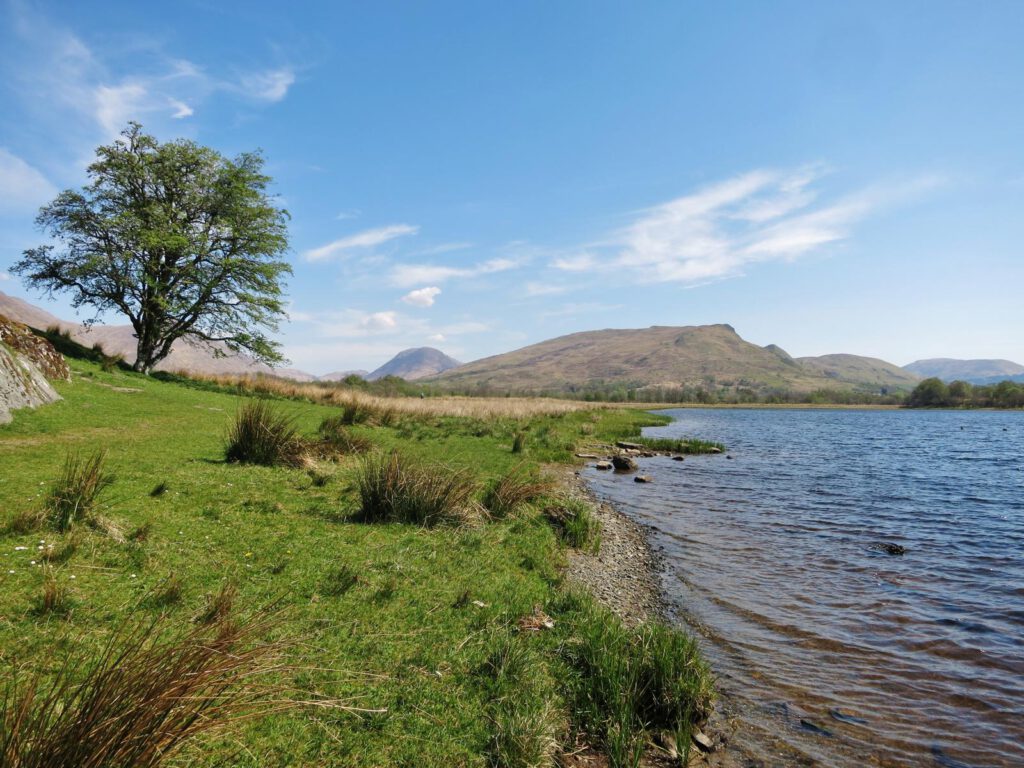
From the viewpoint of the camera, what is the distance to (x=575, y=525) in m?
11.2

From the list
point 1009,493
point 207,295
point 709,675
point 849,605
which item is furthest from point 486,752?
point 207,295

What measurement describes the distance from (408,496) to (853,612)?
8.53m

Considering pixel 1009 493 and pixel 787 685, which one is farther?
pixel 1009 493

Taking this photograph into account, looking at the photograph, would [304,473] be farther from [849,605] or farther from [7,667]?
[849,605]

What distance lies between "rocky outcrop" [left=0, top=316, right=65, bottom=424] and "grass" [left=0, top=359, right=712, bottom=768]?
4.04 ft

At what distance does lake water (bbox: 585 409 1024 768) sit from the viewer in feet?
18.2

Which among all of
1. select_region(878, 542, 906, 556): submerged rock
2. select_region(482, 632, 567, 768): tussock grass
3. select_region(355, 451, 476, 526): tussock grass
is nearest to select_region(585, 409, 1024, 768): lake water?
select_region(878, 542, 906, 556): submerged rock

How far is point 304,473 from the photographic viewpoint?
12016 millimetres

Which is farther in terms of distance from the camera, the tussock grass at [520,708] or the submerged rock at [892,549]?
the submerged rock at [892,549]

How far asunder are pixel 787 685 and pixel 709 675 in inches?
46.1

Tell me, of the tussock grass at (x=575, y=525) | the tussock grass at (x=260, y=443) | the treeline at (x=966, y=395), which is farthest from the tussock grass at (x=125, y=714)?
the treeline at (x=966, y=395)

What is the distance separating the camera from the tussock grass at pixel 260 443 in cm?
1221

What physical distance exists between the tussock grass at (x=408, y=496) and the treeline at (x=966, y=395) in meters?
149

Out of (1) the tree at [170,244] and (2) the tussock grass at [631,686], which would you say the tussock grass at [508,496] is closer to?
(2) the tussock grass at [631,686]
